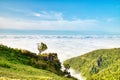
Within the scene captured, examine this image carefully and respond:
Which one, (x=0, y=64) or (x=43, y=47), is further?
(x=43, y=47)

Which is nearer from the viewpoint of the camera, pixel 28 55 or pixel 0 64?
pixel 0 64

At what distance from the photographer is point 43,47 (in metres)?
115

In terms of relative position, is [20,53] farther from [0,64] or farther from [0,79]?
[0,79]

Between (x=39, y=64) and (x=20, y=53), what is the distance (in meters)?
9.41

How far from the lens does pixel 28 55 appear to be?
91312mm

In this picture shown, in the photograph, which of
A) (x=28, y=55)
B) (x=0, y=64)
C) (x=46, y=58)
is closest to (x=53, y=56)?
(x=46, y=58)

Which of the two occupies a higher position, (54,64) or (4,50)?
(4,50)

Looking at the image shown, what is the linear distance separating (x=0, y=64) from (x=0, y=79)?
25.7 metres

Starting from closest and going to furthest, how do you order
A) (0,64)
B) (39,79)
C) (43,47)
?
(39,79) → (0,64) → (43,47)

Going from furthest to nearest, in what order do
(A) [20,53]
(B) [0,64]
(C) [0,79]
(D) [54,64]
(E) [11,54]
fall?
(D) [54,64] < (A) [20,53] < (E) [11,54] < (B) [0,64] < (C) [0,79]

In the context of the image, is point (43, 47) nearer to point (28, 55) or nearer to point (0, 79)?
point (28, 55)

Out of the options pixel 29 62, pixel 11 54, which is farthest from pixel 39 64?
pixel 11 54

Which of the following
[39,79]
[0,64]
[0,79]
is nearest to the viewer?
[0,79]

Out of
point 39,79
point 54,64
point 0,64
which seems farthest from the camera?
point 54,64
